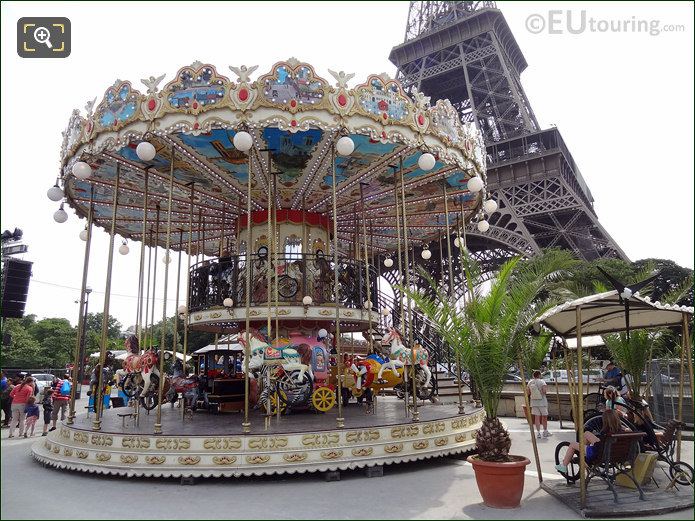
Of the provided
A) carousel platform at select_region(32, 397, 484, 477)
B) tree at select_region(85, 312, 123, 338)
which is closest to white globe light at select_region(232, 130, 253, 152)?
carousel platform at select_region(32, 397, 484, 477)

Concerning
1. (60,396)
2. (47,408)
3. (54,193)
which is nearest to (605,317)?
(54,193)

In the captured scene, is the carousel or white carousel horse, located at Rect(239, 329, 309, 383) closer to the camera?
the carousel

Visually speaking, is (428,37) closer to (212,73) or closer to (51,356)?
(212,73)

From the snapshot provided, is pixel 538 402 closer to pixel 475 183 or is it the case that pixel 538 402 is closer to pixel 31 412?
pixel 475 183

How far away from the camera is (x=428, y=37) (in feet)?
148

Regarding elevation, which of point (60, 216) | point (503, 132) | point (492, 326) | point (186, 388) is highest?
point (503, 132)

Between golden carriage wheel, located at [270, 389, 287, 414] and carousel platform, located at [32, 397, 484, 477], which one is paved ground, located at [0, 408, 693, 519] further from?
golden carriage wheel, located at [270, 389, 287, 414]

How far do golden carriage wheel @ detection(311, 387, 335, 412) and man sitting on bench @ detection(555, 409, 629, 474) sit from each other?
495 cm

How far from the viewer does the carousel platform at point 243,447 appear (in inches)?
291

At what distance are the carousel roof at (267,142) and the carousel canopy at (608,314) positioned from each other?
419 cm

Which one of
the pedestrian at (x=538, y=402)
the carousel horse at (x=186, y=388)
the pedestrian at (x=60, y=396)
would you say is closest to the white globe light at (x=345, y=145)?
the carousel horse at (x=186, y=388)

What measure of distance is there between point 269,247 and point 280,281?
7.15ft

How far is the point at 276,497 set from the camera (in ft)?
21.6

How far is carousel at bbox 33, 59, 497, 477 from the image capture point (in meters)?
7.90
